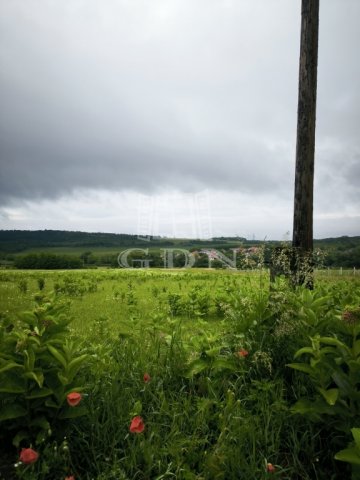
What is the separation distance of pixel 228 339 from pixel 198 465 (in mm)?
1702

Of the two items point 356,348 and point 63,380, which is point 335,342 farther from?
point 63,380

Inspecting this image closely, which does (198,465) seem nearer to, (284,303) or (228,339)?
(228,339)

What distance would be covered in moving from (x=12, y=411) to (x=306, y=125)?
7213 millimetres

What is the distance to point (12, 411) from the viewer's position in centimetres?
253

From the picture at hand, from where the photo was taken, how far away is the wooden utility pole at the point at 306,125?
7.34 m

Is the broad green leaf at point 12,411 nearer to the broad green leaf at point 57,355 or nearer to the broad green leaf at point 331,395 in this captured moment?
the broad green leaf at point 57,355

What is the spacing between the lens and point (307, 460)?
279cm

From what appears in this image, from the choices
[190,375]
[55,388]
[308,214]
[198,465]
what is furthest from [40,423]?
[308,214]

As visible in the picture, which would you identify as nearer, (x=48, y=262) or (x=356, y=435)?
(x=356, y=435)

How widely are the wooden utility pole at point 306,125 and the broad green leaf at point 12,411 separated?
5.98m

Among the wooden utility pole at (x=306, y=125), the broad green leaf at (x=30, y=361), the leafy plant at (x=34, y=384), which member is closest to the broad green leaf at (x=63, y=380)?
the leafy plant at (x=34, y=384)

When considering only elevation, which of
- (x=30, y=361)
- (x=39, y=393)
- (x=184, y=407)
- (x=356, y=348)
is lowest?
(x=184, y=407)

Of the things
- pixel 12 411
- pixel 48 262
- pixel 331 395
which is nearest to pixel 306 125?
pixel 331 395

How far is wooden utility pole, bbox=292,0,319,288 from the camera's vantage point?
24.1 feet
